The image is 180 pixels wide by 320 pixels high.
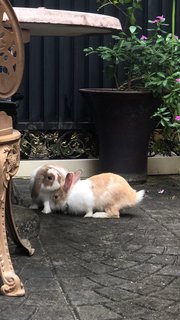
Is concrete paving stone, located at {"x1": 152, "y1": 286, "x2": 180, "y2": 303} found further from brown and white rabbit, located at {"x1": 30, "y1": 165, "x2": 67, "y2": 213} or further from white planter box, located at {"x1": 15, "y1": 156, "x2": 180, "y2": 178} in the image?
white planter box, located at {"x1": 15, "y1": 156, "x2": 180, "y2": 178}

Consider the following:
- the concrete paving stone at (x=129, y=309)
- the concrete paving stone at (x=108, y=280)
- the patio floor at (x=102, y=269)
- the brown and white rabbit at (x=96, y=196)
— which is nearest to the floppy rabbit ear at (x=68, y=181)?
the brown and white rabbit at (x=96, y=196)

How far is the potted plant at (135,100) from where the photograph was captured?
5.10m

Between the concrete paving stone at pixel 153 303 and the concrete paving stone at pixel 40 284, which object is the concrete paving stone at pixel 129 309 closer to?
the concrete paving stone at pixel 153 303

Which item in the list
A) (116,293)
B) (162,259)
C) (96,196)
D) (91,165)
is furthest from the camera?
(91,165)

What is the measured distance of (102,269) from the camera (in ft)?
9.87

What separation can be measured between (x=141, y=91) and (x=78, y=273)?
102 inches

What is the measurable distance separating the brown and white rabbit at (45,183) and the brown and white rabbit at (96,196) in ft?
0.17

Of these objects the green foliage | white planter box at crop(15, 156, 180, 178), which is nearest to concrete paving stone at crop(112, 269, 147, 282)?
the green foliage

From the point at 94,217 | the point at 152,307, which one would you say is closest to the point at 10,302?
the point at 152,307

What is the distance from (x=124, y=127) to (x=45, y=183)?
1.31m

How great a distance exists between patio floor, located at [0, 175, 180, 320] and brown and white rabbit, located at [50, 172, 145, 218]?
93mm

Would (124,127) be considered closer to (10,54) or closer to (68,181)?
(68,181)

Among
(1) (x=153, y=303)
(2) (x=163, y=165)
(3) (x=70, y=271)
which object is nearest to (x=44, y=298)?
(3) (x=70, y=271)

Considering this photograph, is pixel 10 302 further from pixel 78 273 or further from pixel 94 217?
pixel 94 217
